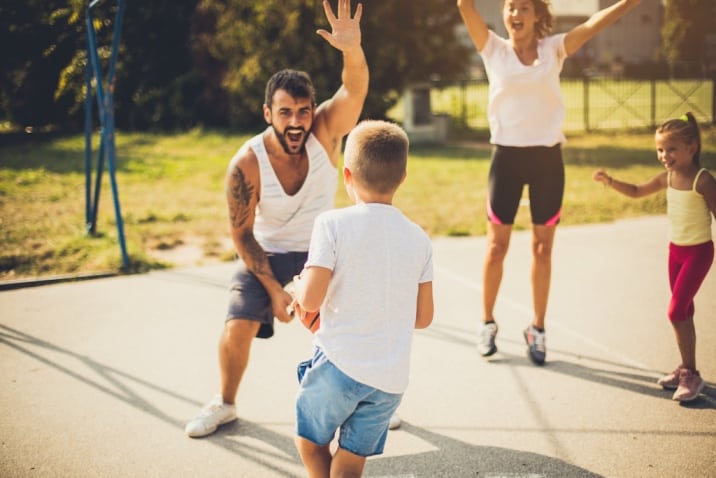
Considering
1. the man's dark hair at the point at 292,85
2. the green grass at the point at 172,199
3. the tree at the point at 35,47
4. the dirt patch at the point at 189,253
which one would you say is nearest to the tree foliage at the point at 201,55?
the tree at the point at 35,47

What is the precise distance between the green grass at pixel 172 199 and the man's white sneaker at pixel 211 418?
310 cm

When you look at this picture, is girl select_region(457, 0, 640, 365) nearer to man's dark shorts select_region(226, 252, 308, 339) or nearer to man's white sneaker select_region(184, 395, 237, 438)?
man's dark shorts select_region(226, 252, 308, 339)

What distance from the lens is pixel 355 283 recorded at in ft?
7.07

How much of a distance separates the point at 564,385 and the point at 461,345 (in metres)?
0.78

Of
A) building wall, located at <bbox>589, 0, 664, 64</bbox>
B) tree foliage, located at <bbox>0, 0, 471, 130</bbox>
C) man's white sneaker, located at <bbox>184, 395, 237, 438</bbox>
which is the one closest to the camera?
man's white sneaker, located at <bbox>184, 395, 237, 438</bbox>

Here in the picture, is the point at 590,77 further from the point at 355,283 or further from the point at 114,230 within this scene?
the point at 355,283

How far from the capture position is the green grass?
6.59m

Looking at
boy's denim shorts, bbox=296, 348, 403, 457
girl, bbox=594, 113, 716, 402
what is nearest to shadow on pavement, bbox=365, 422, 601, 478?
boy's denim shorts, bbox=296, 348, 403, 457

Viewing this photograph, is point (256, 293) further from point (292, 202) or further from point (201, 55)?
point (201, 55)

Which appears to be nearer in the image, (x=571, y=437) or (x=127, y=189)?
(x=571, y=437)

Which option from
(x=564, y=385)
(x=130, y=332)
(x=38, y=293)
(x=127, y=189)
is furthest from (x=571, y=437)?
(x=127, y=189)

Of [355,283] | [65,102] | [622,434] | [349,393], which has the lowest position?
[622,434]

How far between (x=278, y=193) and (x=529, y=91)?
164 centimetres

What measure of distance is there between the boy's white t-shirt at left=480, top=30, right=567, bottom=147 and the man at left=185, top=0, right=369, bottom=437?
3.27 feet
